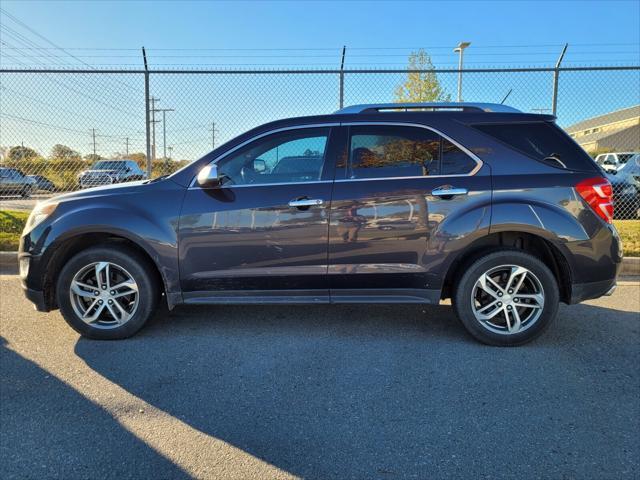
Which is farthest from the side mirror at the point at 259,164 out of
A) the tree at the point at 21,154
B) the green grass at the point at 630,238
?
the tree at the point at 21,154

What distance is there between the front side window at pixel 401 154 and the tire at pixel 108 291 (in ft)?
6.31

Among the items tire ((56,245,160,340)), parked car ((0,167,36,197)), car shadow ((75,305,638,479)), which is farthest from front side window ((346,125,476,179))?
parked car ((0,167,36,197))

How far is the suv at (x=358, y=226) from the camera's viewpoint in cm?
370

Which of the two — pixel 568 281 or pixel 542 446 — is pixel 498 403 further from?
pixel 568 281

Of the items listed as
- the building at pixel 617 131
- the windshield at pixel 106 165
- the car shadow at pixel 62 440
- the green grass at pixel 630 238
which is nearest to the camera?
the car shadow at pixel 62 440

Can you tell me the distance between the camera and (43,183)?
8.98 m

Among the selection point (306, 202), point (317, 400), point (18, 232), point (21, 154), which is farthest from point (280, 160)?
point (21, 154)

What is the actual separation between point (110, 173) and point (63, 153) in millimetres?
1027

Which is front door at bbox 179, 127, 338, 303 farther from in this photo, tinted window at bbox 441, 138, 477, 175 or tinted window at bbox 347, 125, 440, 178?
tinted window at bbox 441, 138, 477, 175

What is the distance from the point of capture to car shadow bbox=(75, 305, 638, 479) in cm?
242

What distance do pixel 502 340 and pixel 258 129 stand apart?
8.74 feet

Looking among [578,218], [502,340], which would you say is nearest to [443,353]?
[502,340]

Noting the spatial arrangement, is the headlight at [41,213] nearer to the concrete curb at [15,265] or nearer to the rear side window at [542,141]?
the concrete curb at [15,265]

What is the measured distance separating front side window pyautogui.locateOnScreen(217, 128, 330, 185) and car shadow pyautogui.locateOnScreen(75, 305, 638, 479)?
1366 millimetres
